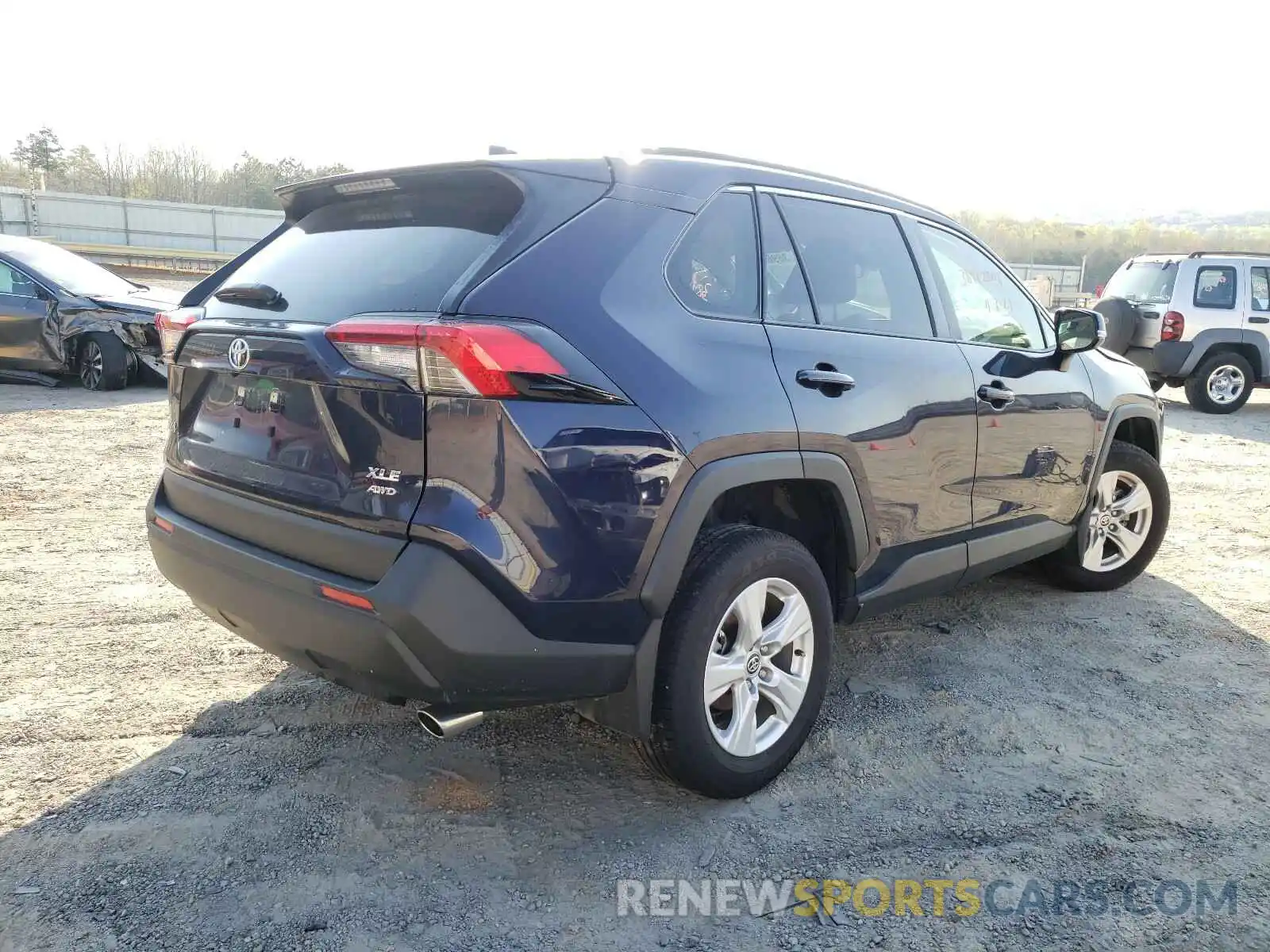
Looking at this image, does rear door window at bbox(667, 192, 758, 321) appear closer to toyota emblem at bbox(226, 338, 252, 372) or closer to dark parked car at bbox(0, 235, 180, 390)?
toyota emblem at bbox(226, 338, 252, 372)

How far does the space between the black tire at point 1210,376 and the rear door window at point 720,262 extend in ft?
35.1

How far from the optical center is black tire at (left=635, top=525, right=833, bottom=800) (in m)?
2.51

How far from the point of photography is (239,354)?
2.50 metres

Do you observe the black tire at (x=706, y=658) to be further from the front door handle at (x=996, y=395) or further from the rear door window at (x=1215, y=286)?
the rear door window at (x=1215, y=286)

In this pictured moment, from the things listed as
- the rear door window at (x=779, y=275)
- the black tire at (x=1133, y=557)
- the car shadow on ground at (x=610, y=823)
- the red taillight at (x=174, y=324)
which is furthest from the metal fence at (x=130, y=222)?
the rear door window at (x=779, y=275)

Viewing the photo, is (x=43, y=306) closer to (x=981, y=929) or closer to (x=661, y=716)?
(x=661, y=716)

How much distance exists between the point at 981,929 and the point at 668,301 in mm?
1753

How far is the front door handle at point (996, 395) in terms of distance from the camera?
3.54 metres

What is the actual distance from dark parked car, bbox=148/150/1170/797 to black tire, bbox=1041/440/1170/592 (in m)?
1.61

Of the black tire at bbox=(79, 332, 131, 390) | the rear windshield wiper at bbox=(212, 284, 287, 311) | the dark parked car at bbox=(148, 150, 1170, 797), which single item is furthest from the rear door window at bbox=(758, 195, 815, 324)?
the black tire at bbox=(79, 332, 131, 390)

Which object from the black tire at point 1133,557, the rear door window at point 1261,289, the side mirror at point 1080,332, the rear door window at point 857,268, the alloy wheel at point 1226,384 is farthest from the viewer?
the alloy wheel at point 1226,384

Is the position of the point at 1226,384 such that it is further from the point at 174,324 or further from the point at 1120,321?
the point at 174,324

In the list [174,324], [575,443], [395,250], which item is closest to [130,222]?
[174,324]

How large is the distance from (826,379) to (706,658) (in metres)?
0.94
